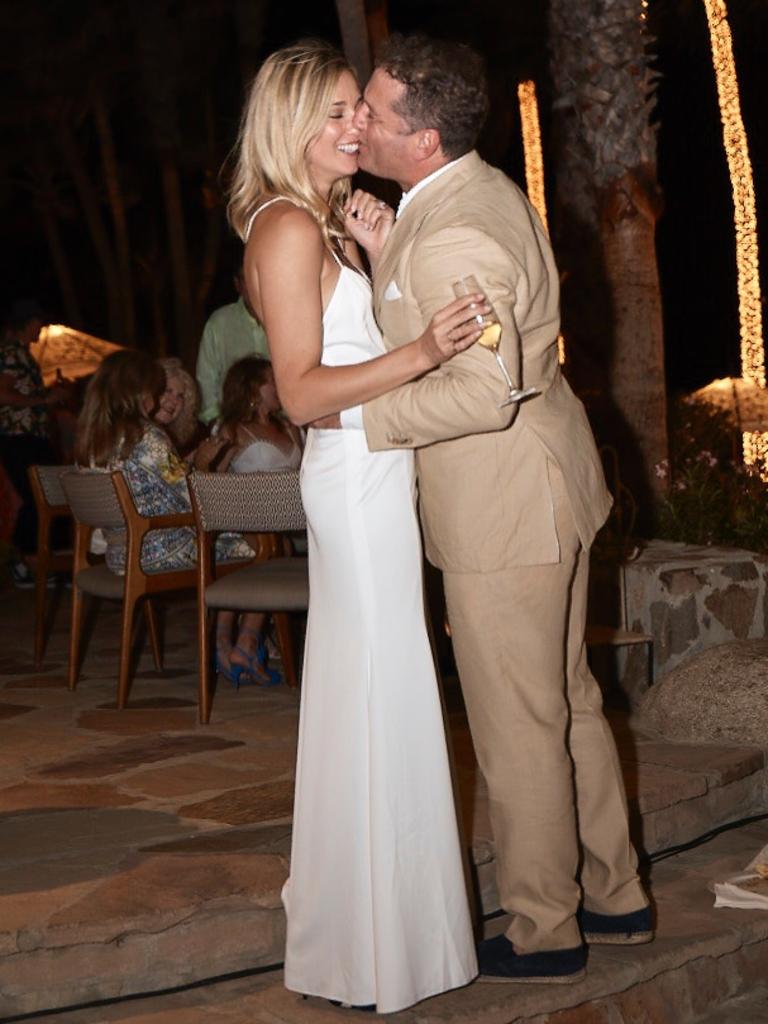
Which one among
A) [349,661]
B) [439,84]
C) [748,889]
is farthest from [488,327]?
[748,889]

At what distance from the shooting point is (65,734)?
6004 millimetres

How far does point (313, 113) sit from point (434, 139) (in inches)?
10.7

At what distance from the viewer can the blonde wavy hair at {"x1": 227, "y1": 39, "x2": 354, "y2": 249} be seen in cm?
341

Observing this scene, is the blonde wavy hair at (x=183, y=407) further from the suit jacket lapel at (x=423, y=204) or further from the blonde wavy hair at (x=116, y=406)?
the suit jacket lapel at (x=423, y=204)

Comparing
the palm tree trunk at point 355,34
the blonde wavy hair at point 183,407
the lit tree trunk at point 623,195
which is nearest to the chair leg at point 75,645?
the blonde wavy hair at point 183,407

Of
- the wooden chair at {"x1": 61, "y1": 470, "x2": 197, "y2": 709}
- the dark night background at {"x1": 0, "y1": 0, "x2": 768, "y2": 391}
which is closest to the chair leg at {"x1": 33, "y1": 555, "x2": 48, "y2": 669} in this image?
the wooden chair at {"x1": 61, "y1": 470, "x2": 197, "y2": 709}

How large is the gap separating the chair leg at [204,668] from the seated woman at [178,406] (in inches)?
55.5

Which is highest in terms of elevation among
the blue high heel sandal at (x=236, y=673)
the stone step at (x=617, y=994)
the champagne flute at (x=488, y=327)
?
the champagne flute at (x=488, y=327)

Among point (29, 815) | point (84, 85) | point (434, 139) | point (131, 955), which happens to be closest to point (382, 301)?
point (434, 139)

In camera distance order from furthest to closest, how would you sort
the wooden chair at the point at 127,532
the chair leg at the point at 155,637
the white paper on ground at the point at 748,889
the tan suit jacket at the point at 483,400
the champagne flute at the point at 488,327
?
the chair leg at the point at 155,637
the wooden chair at the point at 127,532
the white paper on ground at the point at 748,889
the tan suit jacket at the point at 483,400
the champagne flute at the point at 488,327

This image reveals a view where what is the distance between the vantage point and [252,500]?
595 cm

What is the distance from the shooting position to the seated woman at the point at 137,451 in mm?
6586

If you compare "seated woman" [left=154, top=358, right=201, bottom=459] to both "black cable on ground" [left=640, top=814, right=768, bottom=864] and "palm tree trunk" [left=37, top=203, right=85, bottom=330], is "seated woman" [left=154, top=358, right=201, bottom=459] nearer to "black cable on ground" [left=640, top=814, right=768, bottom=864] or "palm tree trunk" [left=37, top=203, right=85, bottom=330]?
"black cable on ground" [left=640, top=814, right=768, bottom=864]

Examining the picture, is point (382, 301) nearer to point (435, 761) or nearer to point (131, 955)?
point (435, 761)
